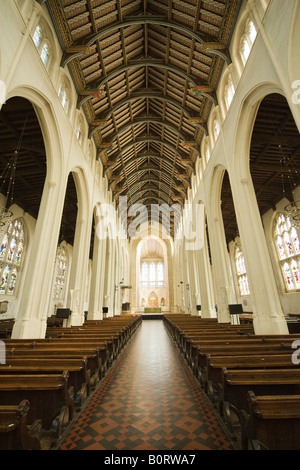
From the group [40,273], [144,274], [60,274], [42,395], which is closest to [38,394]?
[42,395]

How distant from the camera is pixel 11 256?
13.1 metres

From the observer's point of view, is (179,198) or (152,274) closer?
(179,198)

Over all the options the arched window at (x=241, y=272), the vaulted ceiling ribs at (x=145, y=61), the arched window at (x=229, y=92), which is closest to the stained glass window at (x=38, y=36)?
the vaulted ceiling ribs at (x=145, y=61)

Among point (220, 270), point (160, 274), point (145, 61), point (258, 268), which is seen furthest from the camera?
point (160, 274)

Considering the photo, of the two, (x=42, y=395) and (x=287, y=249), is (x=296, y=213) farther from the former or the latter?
(x=42, y=395)

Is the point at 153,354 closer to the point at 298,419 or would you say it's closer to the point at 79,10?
the point at 298,419

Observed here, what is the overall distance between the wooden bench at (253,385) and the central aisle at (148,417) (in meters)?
0.36

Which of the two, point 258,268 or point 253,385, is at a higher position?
point 258,268

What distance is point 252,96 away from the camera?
21.5 feet

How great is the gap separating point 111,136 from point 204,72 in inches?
235

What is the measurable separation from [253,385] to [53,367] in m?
2.40

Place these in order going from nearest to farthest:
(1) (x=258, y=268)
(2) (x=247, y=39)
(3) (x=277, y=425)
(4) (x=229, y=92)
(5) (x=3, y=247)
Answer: (3) (x=277, y=425) < (1) (x=258, y=268) < (2) (x=247, y=39) < (4) (x=229, y=92) < (5) (x=3, y=247)

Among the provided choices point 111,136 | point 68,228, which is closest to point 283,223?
point 111,136

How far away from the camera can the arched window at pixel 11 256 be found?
489 inches
